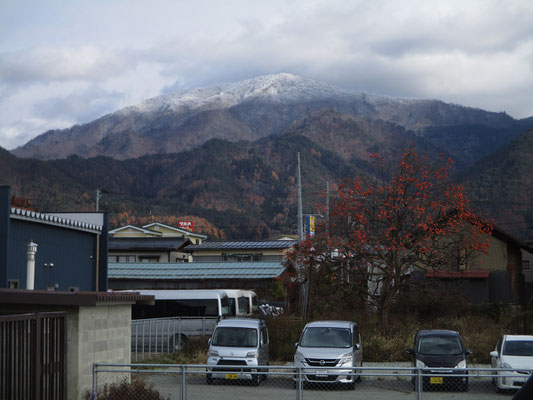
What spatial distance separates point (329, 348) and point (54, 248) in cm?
1327

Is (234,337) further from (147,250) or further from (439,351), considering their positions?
(147,250)

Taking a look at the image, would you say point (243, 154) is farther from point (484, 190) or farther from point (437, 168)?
point (437, 168)

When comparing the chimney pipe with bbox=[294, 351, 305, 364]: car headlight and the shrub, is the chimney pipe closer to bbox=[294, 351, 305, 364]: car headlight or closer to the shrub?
bbox=[294, 351, 305, 364]: car headlight

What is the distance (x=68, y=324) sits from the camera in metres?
14.1

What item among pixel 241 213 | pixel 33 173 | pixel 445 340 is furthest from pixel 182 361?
pixel 241 213

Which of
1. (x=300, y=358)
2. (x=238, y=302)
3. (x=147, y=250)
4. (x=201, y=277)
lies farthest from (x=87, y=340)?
(x=147, y=250)

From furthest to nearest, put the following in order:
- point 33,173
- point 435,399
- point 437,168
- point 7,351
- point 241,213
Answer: point 241,213, point 33,173, point 437,168, point 435,399, point 7,351

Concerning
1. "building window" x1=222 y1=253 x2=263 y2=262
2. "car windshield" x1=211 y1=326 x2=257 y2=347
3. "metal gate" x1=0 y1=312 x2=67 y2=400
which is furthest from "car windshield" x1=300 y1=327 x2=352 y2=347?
"building window" x1=222 y1=253 x2=263 y2=262

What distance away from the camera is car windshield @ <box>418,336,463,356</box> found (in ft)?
69.7

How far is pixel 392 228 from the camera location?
29203 mm

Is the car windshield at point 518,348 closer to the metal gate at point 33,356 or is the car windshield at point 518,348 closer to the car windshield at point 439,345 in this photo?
the car windshield at point 439,345

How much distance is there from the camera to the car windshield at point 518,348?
20.1 m

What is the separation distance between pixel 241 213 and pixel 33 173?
4299 centimetres

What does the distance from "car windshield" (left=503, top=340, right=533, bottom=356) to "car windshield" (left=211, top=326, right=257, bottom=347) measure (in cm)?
756
